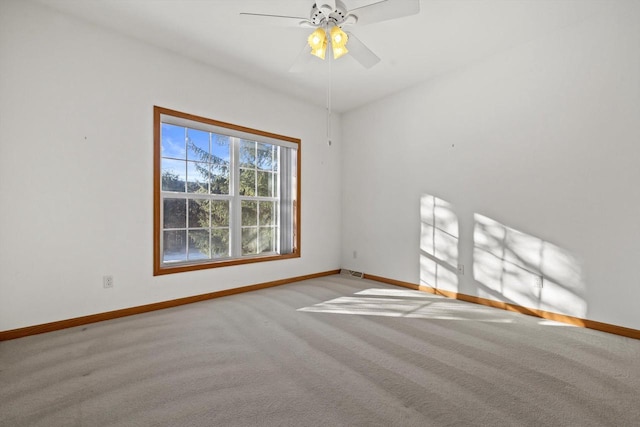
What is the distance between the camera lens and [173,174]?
3.35 m

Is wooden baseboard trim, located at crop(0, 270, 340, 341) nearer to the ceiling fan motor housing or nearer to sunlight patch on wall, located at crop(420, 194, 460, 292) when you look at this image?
sunlight patch on wall, located at crop(420, 194, 460, 292)

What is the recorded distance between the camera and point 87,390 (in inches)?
66.9

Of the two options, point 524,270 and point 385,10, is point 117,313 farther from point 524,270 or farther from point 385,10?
point 524,270

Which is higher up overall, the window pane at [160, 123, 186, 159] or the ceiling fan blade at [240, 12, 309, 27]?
the ceiling fan blade at [240, 12, 309, 27]

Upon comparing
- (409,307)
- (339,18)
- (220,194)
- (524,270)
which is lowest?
(409,307)

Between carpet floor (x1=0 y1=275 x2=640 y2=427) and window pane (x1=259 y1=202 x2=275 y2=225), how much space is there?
1.56 m

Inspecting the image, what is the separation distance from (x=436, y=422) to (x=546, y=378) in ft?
3.14

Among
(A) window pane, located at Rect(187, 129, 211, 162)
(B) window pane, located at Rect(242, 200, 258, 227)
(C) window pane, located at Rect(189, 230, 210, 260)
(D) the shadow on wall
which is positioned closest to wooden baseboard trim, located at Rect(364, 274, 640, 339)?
(D) the shadow on wall

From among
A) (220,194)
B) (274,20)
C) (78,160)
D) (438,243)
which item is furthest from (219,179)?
(438,243)

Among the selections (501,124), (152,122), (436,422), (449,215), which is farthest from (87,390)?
(501,124)

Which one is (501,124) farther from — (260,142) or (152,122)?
(152,122)

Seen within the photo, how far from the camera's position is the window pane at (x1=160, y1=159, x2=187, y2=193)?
329cm

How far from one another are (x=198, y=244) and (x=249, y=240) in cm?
72

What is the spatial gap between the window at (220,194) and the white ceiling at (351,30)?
30.7 inches
